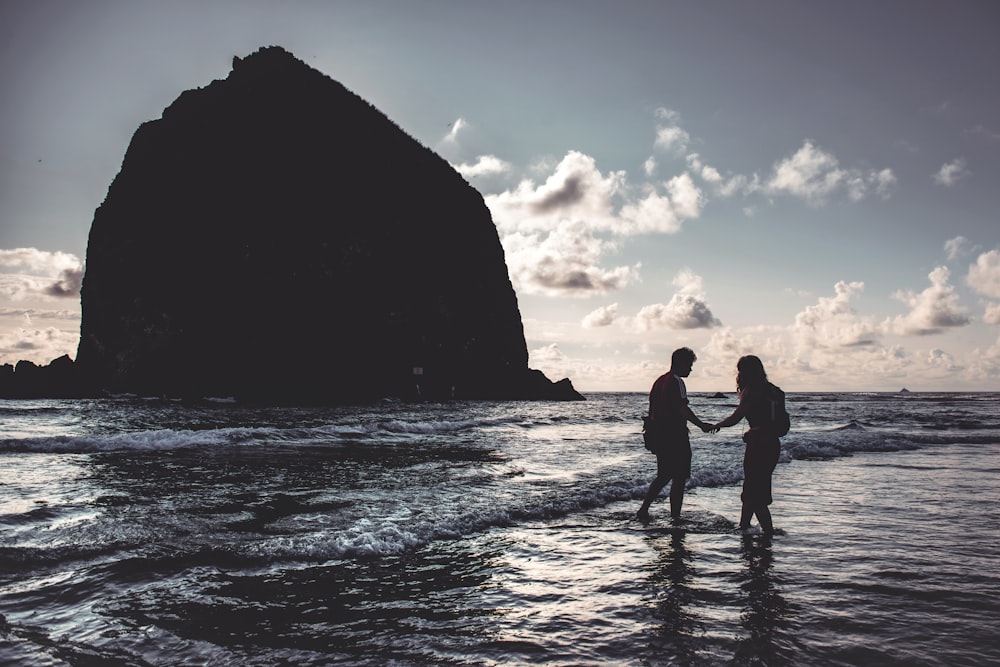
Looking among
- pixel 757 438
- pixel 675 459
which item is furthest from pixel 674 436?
pixel 757 438

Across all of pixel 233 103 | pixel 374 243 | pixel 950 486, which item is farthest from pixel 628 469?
pixel 233 103

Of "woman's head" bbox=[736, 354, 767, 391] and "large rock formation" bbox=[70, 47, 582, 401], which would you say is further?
"large rock formation" bbox=[70, 47, 582, 401]

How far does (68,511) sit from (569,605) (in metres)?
6.77

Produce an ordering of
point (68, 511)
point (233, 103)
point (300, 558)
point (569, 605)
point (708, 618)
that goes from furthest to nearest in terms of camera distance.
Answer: point (233, 103) < point (68, 511) < point (300, 558) < point (569, 605) < point (708, 618)

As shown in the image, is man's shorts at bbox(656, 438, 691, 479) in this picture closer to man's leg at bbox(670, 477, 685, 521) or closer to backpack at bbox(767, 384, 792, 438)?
man's leg at bbox(670, 477, 685, 521)

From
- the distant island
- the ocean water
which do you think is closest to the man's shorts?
the ocean water

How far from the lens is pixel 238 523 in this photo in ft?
21.7

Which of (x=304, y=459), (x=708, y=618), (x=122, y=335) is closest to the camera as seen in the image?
(x=708, y=618)

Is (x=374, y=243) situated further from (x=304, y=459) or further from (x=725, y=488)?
(x=725, y=488)

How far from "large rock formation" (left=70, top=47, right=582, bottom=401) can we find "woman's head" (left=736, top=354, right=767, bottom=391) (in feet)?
179

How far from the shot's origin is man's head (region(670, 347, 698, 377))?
23.5 ft

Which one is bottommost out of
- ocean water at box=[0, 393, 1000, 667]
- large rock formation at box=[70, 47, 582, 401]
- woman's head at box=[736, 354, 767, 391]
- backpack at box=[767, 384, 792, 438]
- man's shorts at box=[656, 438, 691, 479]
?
ocean water at box=[0, 393, 1000, 667]

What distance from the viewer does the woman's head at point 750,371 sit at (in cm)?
650

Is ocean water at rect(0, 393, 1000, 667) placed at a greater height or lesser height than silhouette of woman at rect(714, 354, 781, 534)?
lesser
